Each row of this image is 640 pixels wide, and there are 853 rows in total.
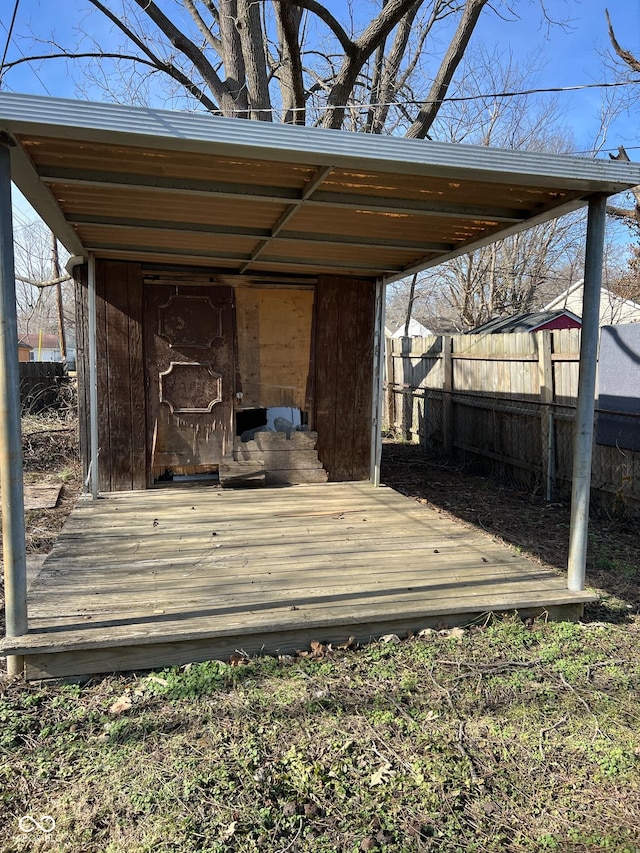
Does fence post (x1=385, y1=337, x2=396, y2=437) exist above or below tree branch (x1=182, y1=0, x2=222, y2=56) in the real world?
below

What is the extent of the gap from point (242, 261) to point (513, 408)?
3.75 metres

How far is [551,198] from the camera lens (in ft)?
12.0

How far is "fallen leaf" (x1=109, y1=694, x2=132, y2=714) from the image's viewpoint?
2.62 metres

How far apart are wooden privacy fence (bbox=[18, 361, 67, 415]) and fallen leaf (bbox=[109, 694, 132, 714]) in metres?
9.92

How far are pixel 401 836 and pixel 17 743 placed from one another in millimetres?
1528

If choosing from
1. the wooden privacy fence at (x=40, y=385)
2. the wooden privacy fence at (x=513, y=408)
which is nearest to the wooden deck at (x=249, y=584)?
Answer: the wooden privacy fence at (x=513, y=408)

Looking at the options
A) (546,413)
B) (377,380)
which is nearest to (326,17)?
(377,380)

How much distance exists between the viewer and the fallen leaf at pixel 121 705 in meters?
2.62

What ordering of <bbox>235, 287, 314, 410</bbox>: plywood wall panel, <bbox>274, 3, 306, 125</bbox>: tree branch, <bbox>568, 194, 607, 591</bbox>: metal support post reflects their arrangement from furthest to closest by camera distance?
<bbox>274, 3, 306, 125</bbox>: tree branch
<bbox>235, 287, 314, 410</bbox>: plywood wall panel
<bbox>568, 194, 607, 591</bbox>: metal support post

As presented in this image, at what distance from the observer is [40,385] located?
12234mm

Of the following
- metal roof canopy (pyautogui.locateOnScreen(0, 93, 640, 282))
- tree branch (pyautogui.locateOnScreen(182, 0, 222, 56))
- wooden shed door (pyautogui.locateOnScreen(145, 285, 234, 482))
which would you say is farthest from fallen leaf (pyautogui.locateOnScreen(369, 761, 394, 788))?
tree branch (pyautogui.locateOnScreen(182, 0, 222, 56))

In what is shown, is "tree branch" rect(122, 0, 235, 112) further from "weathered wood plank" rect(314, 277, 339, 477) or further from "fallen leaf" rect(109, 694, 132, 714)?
"fallen leaf" rect(109, 694, 132, 714)

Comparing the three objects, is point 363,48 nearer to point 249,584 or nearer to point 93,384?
point 93,384

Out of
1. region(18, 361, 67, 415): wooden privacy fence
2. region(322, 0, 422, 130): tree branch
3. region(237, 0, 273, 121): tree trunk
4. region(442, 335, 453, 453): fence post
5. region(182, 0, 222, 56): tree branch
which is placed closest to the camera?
region(322, 0, 422, 130): tree branch
